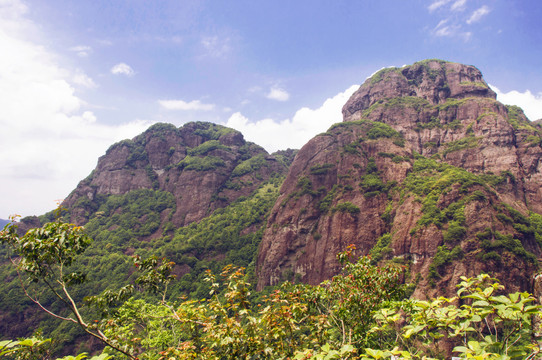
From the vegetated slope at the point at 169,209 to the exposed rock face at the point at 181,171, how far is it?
0.43 m

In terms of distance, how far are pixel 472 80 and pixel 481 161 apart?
50688 mm

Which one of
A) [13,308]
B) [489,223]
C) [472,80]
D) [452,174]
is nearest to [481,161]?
[452,174]

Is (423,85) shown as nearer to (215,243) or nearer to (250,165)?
(250,165)

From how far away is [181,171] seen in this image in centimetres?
11988

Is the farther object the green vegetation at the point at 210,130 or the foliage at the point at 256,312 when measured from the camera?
the green vegetation at the point at 210,130

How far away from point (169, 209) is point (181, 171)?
20051 mm

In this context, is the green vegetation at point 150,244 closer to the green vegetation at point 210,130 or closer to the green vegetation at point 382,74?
the green vegetation at point 210,130

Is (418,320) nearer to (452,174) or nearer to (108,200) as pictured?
(452,174)

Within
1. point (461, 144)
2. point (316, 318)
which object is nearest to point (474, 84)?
point (461, 144)

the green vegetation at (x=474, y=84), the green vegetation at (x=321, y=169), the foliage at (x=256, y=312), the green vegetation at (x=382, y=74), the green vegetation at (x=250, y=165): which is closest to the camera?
the foliage at (x=256, y=312)

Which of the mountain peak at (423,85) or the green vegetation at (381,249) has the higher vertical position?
the mountain peak at (423,85)

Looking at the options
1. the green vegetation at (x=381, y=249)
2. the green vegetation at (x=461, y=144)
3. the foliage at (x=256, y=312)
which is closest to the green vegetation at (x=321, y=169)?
the green vegetation at (x=381, y=249)

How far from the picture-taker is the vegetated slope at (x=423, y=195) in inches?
1547

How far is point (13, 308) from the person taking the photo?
6488 cm
